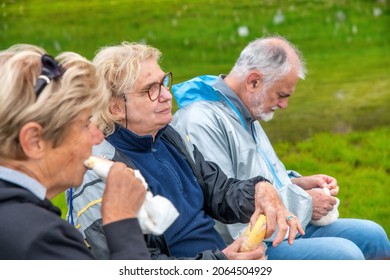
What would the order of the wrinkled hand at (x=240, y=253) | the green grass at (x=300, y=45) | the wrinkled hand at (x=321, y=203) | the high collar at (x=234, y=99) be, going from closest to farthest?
the wrinkled hand at (x=240, y=253) < the wrinkled hand at (x=321, y=203) < the high collar at (x=234, y=99) < the green grass at (x=300, y=45)

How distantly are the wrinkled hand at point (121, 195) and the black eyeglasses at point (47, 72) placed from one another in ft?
1.01

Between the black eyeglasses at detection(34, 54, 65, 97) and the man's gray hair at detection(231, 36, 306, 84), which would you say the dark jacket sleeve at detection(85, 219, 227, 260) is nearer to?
the black eyeglasses at detection(34, 54, 65, 97)

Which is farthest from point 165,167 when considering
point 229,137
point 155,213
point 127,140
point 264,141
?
point 264,141

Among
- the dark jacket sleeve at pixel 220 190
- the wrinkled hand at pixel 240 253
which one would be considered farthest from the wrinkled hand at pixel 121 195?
the dark jacket sleeve at pixel 220 190

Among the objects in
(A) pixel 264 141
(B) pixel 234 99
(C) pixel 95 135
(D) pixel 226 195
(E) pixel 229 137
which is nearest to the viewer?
(C) pixel 95 135

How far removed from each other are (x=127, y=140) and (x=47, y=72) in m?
0.90

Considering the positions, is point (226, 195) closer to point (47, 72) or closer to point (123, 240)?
point (123, 240)

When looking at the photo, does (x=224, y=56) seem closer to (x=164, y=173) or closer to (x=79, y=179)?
(x=164, y=173)

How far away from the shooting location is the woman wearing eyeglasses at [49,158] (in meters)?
2.03

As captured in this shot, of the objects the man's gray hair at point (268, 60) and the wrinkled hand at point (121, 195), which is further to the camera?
the man's gray hair at point (268, 60)

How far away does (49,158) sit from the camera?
2197mm

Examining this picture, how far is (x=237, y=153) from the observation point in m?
3.61

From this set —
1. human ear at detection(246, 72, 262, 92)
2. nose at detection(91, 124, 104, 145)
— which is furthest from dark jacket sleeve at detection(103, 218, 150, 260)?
human ear at detection(246, 72, 262, 92)

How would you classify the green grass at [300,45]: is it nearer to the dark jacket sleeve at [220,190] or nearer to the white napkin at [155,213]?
the dark jacket sleeve at [220,190]
